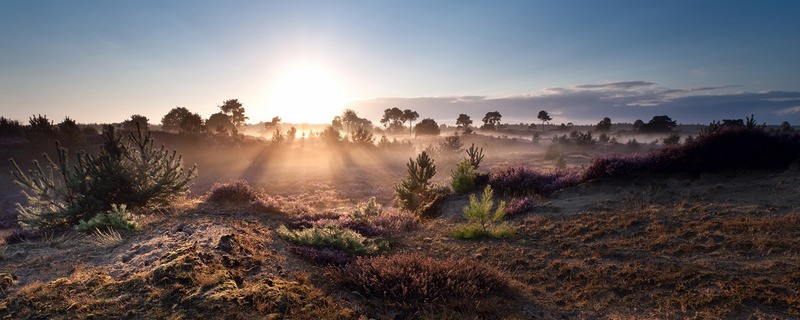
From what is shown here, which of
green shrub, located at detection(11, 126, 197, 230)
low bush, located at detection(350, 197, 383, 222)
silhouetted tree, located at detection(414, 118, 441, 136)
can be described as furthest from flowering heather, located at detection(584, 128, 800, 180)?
silhouetted tree, located at detection(414, 118, 441, 136)

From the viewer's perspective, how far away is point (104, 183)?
11.1 meters

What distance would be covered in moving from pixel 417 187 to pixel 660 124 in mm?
69717

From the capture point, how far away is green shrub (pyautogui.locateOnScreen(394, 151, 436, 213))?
1422 cm

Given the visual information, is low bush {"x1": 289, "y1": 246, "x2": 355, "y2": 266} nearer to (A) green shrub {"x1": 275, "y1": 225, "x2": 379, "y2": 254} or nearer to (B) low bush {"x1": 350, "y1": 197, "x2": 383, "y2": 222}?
(A) green shrub {"x1": 275, "y1": 225, "x2": 379, "y2": 254}

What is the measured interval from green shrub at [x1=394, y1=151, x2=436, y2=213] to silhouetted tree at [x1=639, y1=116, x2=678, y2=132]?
69.0m

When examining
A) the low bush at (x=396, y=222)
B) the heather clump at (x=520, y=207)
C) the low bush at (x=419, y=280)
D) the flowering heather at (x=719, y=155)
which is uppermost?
the flowering heather at (x=719, y=155)

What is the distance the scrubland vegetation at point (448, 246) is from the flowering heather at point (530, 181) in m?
0.07

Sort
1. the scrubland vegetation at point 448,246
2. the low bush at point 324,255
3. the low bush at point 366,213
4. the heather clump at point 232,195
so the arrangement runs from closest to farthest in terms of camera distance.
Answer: the scrubland vegetation at point 448,246, the low bush at point 324,255, the low bush at point 366,213, the heather clump at point 232,195

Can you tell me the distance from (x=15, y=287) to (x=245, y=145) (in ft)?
115

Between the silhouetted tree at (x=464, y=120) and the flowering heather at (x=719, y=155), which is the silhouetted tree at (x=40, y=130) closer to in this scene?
the flowering heather at (x=719, y=155)

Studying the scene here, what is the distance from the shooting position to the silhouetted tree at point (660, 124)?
66125 millimetres

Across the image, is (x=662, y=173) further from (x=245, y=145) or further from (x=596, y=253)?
(x=245, y=145)

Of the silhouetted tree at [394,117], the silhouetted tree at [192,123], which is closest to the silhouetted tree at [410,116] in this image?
the silhouetted tree at [394,117]

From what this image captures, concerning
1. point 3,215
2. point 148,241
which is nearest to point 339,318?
point 148,241
